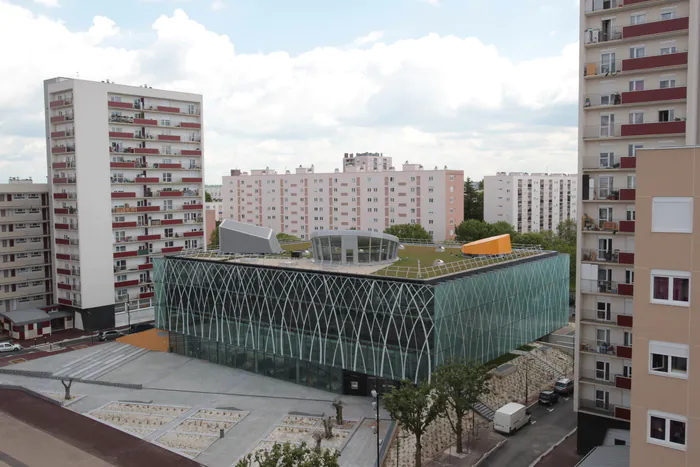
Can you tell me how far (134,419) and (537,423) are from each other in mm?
27563

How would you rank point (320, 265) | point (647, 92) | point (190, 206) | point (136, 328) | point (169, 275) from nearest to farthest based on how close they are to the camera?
point (647, 92) → point (320, 265) → point (169, 275) → point (136, 328) → point (190, 206)

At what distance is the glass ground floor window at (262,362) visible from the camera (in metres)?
46.0

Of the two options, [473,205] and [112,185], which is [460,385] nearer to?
[112,185]

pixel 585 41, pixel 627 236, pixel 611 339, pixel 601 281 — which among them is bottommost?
pixel 611 339

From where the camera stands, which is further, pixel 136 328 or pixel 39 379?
pixel 136 328

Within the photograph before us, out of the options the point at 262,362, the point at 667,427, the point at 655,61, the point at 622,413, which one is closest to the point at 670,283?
the point at 667,427

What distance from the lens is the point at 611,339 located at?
34.3 metres

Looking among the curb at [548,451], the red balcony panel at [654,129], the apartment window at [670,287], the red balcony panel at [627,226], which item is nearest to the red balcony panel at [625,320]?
the red balcony panel at [627,226]

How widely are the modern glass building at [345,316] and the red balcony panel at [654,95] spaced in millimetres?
15748

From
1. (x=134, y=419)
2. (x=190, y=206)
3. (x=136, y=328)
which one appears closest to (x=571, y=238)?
(x=190, y=206)

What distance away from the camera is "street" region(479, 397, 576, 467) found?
35.5 metres

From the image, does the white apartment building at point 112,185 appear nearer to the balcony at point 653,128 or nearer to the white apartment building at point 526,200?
the balcony at point 653,128

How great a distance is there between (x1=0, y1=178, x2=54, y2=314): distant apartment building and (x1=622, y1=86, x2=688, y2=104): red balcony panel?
6352cm

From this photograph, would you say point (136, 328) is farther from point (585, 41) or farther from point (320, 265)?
point (585, 41)
